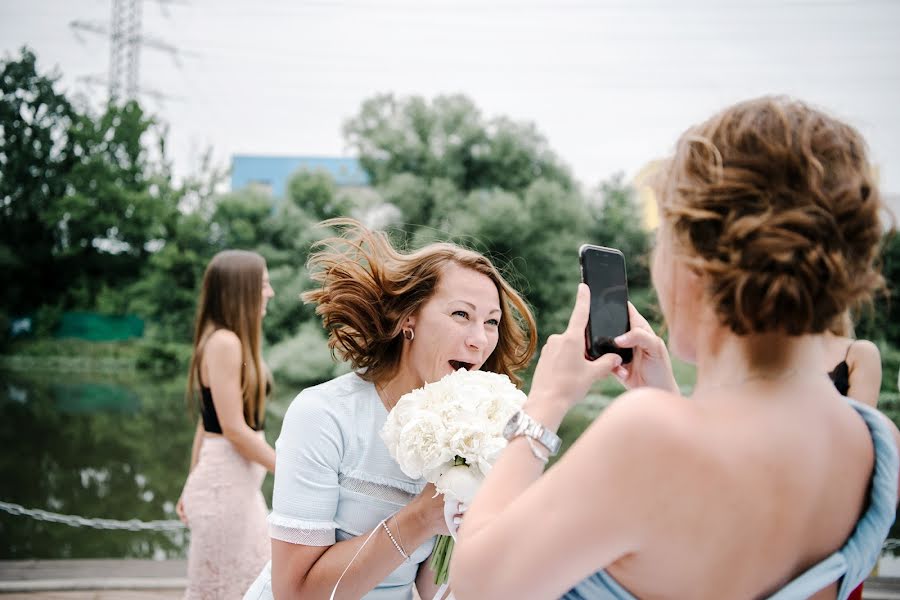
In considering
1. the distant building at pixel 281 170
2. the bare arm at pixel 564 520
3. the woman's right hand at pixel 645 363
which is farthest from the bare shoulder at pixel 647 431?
the distant building at pixel 281 170

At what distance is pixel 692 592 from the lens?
2.97 feet

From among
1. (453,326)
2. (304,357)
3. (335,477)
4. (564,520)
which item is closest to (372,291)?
(453,326)

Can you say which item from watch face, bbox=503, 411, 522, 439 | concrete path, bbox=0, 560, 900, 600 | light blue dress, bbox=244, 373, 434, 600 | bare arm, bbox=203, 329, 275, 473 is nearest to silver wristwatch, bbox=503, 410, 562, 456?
watch face, bbox=503, 411, 522, 439

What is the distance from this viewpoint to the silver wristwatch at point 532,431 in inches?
40.9

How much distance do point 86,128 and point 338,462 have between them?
15.6m

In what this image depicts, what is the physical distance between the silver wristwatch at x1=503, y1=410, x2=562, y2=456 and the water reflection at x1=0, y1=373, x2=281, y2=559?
10679 mm

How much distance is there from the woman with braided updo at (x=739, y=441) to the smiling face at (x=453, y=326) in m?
0.98

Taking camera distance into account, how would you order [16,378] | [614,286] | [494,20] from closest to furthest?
[614,286] < [16,378] < [494,20]

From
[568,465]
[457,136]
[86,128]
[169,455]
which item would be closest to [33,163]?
[86,128]

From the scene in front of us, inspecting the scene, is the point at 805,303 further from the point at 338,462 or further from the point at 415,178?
the point at 415,178

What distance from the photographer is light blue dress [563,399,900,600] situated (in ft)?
3.06

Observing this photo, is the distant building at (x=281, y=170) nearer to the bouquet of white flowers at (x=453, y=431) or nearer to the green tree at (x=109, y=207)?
the green tree at (x=109, y=207)

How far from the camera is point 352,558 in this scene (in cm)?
164

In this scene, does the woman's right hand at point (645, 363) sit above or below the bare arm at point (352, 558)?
above
